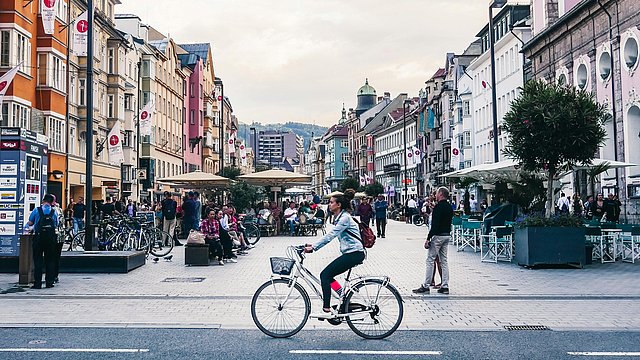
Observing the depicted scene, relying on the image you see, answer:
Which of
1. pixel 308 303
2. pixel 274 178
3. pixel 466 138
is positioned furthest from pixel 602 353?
pixel 466 138

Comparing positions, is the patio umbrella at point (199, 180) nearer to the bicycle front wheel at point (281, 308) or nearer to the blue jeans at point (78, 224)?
the blue jeans at point (78, 224)

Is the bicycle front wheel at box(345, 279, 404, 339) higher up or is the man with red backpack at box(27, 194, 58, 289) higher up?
the man with red backpack at box(27, 194, 58, 289)

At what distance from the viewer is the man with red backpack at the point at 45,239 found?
13.7m

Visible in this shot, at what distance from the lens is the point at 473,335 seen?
354 inches

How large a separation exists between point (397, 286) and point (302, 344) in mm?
6008

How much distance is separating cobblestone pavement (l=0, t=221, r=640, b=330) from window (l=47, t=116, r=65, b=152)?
20425 mm

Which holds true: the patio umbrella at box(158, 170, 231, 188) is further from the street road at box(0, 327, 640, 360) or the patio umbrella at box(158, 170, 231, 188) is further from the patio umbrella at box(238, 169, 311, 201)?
the street road at box(0, 327, 640, 360)

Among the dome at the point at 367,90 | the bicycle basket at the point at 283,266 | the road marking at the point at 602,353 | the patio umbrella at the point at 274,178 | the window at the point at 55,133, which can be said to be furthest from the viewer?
the dome at the point at 367,90

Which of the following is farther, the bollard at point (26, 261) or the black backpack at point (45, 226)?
the bollard at point (26, 261)

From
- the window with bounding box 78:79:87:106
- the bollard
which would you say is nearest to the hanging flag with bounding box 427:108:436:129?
the window with bounding box 78:79:87:106

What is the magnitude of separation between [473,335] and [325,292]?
1.95 metres

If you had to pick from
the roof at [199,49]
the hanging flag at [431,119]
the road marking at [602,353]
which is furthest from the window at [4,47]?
the hanging flag at [431,119]

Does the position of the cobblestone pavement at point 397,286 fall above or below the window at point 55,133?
below

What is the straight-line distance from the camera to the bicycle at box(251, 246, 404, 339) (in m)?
8.66
